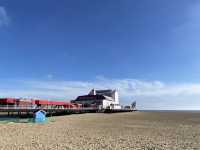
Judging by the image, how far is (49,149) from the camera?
10.2 m

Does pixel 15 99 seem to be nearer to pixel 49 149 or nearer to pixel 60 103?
pixel 60 103

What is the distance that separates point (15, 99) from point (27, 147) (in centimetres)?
4181

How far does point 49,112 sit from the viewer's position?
1900 inches

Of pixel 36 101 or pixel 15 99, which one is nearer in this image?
pixel 15 99

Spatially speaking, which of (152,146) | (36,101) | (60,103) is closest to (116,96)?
(60,103)

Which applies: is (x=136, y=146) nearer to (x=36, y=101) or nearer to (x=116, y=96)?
(x=36, y=101)

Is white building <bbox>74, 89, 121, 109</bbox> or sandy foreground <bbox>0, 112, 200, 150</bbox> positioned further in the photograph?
white building <bbox>74, 89, 121, 109</bbox>

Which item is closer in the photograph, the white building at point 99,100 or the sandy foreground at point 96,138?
the sandy foreground at point 96,138

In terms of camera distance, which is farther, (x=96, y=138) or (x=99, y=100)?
(x=99, y=100)

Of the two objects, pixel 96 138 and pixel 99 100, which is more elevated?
pixel 99 100

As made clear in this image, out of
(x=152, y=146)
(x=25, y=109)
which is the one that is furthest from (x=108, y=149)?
(x=25, y=109)

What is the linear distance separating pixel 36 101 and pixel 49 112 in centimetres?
674

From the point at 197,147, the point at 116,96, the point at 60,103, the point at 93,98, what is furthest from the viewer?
the point at 116,96

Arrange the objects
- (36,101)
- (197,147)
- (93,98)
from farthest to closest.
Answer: (93,98)
(36,101)
(197,147)
